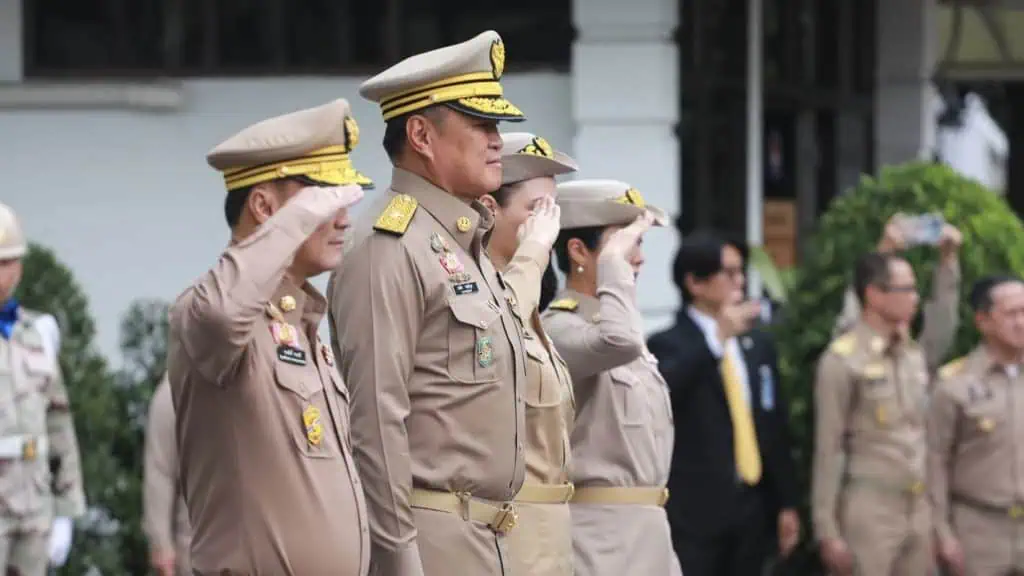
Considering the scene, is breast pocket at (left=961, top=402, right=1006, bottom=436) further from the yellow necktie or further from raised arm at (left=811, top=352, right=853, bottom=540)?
the yellow necktie

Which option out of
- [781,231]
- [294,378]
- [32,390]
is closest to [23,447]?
[32,390]

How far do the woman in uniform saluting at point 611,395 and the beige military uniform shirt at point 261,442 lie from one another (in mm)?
1780

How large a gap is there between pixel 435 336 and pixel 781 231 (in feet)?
23.6

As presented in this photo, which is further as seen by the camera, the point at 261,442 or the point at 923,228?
the point at 923,228

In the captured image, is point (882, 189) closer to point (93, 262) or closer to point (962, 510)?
point (962, 510)

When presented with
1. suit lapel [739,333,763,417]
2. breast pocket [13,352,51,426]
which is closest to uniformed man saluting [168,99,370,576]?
breast pocket [13,352,51,426]

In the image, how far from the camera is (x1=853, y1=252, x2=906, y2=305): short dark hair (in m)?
9.39

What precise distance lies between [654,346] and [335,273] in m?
3.83

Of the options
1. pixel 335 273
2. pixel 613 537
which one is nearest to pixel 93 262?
pixel 613 537

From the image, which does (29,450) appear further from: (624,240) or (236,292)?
(236,292)

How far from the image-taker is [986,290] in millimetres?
9234

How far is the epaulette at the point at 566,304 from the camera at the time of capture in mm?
6500

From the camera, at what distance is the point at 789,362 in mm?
10297

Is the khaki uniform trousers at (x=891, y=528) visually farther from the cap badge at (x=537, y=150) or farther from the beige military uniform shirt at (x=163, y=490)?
the cap badge at (x=537, y=150)
